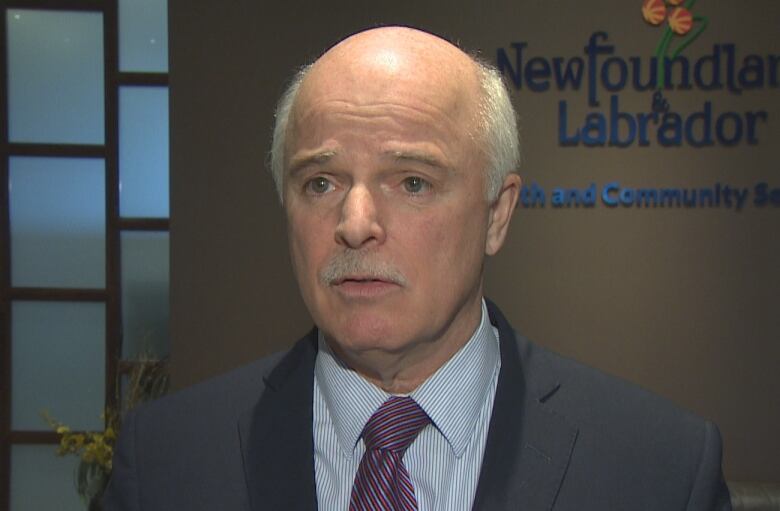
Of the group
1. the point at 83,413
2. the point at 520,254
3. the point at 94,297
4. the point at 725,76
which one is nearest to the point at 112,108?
the point at 94,297

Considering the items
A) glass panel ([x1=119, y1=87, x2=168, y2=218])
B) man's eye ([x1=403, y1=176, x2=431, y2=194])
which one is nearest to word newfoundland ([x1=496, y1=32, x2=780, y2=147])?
glass panel ([x1=119, y1=87, x2=168, y2=218])

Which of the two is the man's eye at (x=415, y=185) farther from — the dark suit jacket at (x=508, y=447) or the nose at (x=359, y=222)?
the dark suit jacket at (x=508, y=447)

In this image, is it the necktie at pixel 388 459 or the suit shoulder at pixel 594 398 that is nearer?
the necktie at pixel 388 459

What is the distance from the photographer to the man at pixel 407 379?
1139 millimetres

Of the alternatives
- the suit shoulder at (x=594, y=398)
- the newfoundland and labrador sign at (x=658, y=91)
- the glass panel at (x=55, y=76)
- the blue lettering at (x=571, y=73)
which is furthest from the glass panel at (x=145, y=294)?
the suit shoulder at (x=594, y=398)

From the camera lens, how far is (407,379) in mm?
1258

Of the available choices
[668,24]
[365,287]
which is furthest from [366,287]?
[668,24]

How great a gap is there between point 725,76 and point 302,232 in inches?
103

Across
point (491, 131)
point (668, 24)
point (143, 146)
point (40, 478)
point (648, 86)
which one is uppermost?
point (668, 24)

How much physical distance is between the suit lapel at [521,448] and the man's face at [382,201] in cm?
17

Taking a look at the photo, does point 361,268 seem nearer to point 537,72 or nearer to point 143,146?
point 537,72

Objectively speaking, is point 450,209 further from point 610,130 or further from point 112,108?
Answer: point 112,108

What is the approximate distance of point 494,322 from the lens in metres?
1.42

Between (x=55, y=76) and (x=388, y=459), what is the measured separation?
3709 mm
